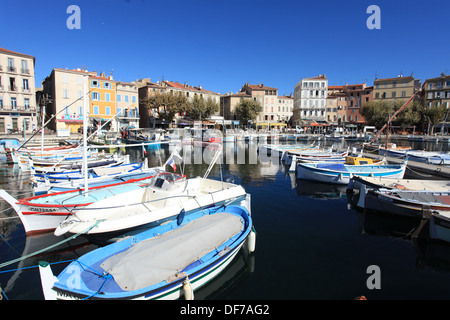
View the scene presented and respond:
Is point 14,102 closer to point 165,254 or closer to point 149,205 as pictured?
point 149,205

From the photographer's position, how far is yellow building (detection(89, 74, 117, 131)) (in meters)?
53.8

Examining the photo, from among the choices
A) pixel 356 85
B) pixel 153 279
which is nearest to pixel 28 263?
pixel 153 279

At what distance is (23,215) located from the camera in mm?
10062

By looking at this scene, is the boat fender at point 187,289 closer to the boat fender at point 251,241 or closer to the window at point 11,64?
the boat fender at point 251,241

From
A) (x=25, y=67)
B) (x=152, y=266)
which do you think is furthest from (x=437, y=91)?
(x=25, y=67)

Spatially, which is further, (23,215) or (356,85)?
(356,85)

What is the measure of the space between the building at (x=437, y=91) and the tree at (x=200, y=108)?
63286 mm

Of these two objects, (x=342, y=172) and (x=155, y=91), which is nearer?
(x=342, y=172)

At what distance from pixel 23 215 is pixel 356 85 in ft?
320

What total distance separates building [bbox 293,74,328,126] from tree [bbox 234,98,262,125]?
56.1 feet

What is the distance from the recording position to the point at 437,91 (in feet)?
243

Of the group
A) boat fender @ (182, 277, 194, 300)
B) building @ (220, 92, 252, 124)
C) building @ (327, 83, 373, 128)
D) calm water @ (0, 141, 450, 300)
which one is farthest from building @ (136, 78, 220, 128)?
boat fender @ (182, 277, 194, 300)

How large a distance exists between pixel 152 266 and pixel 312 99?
270 feet
